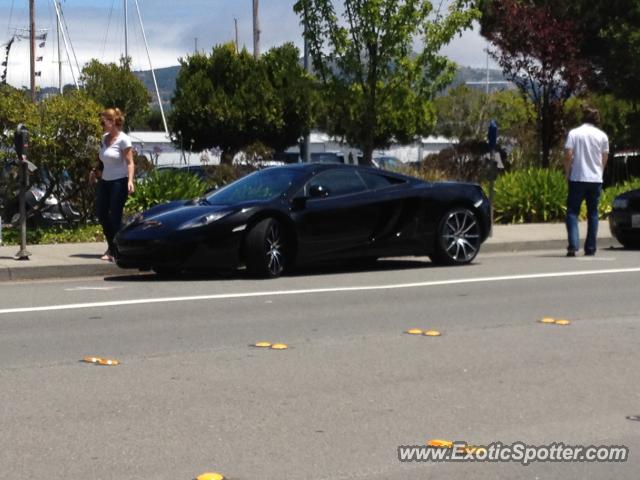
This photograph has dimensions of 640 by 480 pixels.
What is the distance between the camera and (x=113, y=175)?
51.5ft

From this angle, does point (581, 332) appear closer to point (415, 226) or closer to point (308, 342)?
point (308, 342)

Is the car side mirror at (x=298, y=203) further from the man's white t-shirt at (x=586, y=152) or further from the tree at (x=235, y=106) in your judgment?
the tree at (x=235, y=106)

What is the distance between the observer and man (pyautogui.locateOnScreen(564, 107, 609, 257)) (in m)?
16.5

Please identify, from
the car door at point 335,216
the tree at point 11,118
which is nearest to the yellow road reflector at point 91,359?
the car door at point 335,216

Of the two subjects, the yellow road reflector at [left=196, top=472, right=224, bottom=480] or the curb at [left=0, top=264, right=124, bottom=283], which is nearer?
the yellow road reflector at [left=196, top=472, right=224, bottom=480]

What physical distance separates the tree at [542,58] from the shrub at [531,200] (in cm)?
514

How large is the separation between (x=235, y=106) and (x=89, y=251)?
35078mm

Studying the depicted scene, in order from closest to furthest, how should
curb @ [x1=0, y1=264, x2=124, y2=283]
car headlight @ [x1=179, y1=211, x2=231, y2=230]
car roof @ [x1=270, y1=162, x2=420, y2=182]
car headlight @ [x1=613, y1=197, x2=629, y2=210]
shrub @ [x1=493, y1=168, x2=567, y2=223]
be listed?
car headlight @ [x1=179, y1=211, x2=231, y2=230] → curb @ [x1=0, y1=264, x2=124, y2=283] → car roof @ [x1=270, y1=162, x2=420, y2=182] → car headlight @ [x1=613, y1=197, x2=629, y2=210] → shrub @ [x1=493, y1=168, x2=567, y2=223]

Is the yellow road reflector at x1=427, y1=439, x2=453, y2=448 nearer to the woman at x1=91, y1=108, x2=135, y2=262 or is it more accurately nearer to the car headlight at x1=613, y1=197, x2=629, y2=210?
the woman at x1=91, y1=108, x2=135, y2=262

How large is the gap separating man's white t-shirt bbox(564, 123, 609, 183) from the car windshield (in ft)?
12.5

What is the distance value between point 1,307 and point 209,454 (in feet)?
19.2

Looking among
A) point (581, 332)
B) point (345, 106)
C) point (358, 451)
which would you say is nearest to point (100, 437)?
point (358, 451)

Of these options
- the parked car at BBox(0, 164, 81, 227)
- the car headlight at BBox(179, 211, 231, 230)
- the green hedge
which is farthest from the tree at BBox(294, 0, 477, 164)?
the car headlight at BBox(179, 211, 231, 230)

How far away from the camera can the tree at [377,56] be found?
2312cm
